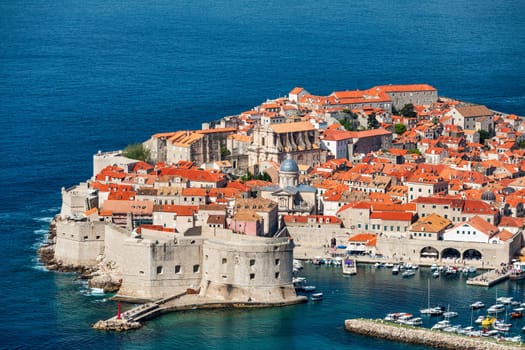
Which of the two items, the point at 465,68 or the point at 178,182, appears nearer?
the point at 178,182

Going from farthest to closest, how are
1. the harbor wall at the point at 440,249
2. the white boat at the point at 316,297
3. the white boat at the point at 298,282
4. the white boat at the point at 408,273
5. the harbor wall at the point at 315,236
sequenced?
the harbor wall at the point at 315,236 < the harbor wall at the point at 440,249 < the white boat at the point at 408,273 < the white boat at the point at 298,282 < the white boat at the point at 316,297

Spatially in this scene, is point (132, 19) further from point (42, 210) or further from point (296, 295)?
point (296, 295)

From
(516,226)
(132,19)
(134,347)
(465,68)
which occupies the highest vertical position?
(132,19)

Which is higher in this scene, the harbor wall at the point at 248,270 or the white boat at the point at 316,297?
the harbor wall at the point at 248,270

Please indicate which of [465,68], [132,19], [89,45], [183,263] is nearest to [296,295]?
[183,263]

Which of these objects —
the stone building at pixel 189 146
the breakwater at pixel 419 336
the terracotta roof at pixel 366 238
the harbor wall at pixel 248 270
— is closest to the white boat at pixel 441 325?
the breakwater at pixel 419 336

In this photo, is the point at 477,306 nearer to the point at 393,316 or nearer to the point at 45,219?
the point at 393,316

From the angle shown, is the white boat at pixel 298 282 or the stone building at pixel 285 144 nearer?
the white boat at pixel 298 282

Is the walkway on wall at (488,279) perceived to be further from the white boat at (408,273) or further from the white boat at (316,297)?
the white boat at (316,297)
